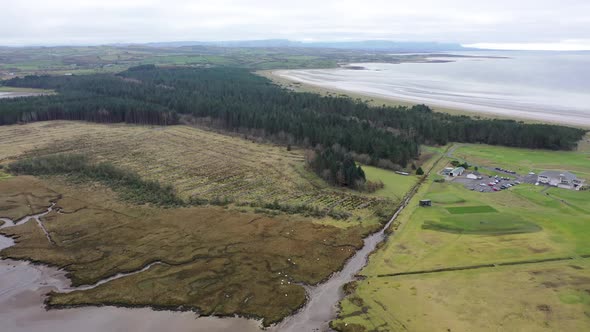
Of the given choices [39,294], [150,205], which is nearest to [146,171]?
[150,205]

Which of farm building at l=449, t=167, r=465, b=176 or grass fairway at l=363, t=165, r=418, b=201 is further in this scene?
farm building at l=449, t=167, r=465, b=176

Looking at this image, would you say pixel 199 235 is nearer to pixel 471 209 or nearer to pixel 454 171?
pixel 471 209

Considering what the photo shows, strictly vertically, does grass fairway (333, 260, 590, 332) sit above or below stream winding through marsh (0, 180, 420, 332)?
above

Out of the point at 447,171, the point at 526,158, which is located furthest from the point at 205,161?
the point at 526,158

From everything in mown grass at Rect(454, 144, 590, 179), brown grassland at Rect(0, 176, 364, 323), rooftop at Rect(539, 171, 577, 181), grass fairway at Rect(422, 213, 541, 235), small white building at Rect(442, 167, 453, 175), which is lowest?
brown grassland at Rect(0, 176, 364, 323)

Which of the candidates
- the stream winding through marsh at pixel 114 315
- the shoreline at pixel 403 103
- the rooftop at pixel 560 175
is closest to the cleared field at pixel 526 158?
the rooftop at pixel 560 175

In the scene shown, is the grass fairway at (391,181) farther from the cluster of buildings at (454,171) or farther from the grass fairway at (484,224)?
the grass fairway at (484,224)

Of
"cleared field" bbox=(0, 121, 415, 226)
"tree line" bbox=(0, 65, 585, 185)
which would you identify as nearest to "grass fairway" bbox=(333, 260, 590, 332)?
"cleared field" bbox=(0, 121, 415, 226)

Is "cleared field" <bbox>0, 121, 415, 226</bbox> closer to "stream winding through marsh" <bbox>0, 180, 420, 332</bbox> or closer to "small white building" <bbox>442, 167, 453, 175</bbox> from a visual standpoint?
"small white building" <bbox>442, 167, 453, 175</bbox>

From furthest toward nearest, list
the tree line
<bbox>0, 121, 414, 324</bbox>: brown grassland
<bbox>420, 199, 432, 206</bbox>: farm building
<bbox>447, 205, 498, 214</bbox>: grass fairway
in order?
1. the tree line
2. <bbox>420, 199, 432, 206</bbox>: farm building
3. <bbox>447, 205, 498, 214</bbox>: grass fairway
4. <bbox>0, 121, 414, 324</bbox>: brown grassland
